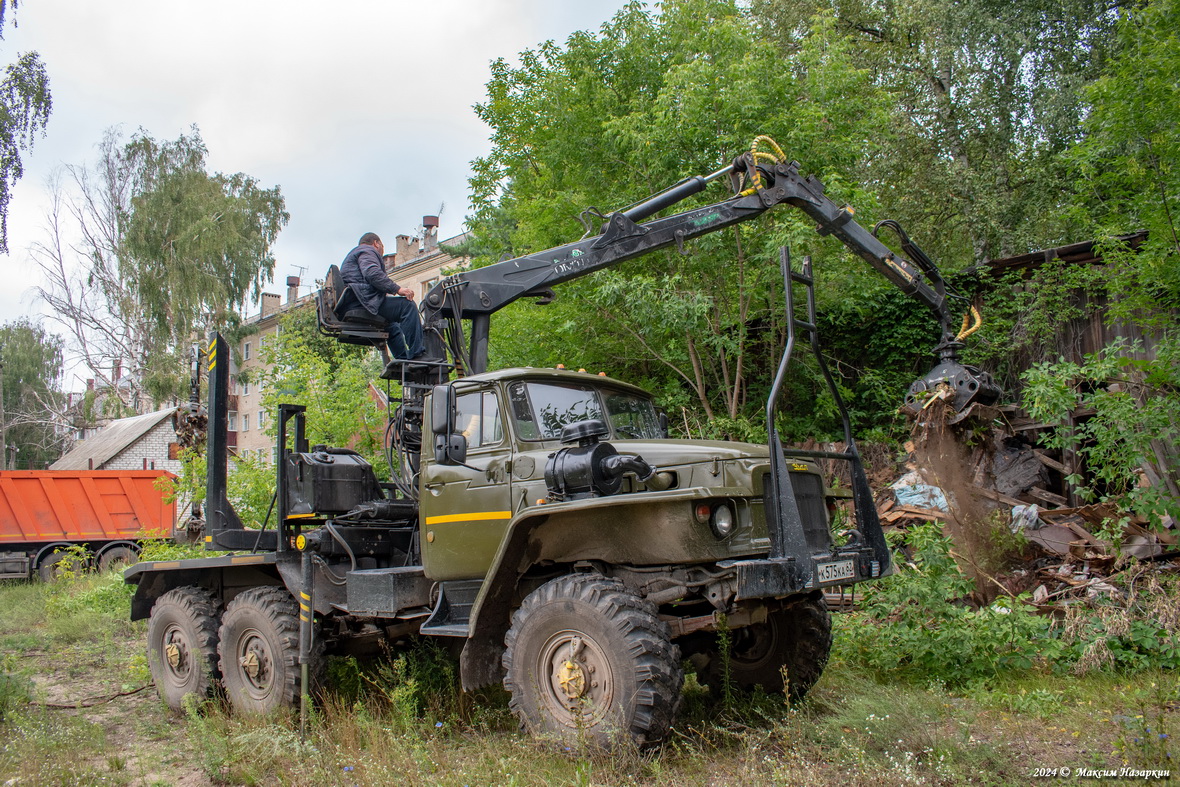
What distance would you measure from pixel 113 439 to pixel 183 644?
1156 inches

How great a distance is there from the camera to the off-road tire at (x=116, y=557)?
17500 mm

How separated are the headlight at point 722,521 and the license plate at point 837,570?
551 millimetres

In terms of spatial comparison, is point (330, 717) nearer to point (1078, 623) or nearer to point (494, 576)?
point (494, 576)

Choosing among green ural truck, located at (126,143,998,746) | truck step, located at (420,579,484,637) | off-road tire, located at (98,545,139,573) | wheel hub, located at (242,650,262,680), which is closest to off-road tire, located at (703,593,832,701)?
green ural truck, located at (126,143,998,746)

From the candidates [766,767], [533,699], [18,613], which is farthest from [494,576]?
[18,613]

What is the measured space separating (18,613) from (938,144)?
21334 mm

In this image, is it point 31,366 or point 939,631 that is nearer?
point 939,631

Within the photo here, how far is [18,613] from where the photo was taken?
518 inches

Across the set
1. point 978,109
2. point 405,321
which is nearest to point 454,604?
point 405,321

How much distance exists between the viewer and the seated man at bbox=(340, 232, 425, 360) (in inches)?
274

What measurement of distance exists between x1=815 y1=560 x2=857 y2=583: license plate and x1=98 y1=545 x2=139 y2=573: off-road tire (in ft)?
54.8

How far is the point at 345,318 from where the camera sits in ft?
23.4

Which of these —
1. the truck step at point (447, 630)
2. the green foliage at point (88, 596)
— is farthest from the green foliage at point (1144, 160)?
the green foliage at point (88, 596)

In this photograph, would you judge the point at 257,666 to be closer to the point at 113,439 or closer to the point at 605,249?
the point at 605,249
